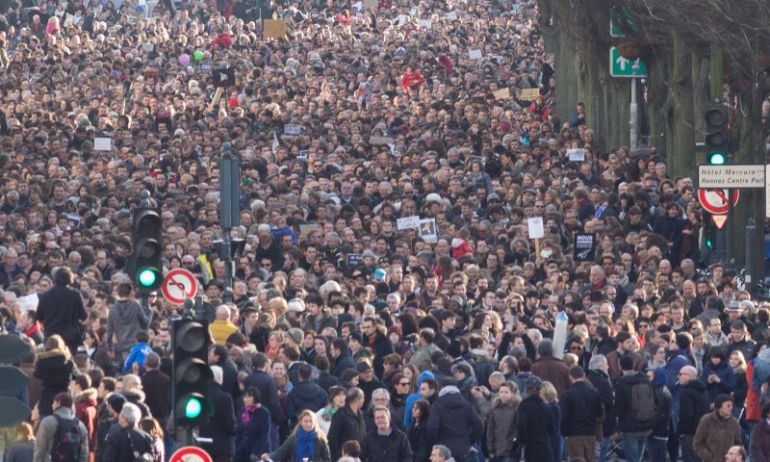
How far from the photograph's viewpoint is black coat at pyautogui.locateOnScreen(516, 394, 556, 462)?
77.4ft

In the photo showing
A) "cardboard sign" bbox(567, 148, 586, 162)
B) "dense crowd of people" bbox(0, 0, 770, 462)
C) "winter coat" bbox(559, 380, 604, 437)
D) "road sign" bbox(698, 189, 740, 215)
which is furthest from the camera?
"cardboard sign" bbox(567, 148, 586, 162)

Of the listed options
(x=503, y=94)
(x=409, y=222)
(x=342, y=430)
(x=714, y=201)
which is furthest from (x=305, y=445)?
(x=503, y=94)

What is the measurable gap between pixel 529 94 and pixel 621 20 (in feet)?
27.6

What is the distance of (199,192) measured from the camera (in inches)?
1500

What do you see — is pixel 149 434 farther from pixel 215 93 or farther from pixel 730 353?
pixel 215 93

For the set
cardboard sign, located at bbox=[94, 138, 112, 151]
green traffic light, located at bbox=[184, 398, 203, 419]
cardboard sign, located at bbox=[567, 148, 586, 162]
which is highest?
cardboard sign, located at bbox=[94, 138, 112, 151]

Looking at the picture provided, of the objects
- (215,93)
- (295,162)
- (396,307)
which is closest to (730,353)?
(396,307)

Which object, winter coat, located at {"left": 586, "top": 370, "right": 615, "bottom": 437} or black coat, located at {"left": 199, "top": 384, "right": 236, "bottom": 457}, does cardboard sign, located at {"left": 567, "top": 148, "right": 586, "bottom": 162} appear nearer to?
winter coat, located at {"left": 586, "top": 370, "right": 615, "bottom": 437}

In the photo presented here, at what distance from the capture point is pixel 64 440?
21812 millimetres

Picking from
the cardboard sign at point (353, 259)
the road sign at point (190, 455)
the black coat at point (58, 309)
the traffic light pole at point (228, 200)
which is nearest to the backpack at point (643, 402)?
the traffic light pole at point (228, 200)

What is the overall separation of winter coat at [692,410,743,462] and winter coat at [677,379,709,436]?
968mm

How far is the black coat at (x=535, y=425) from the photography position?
23578mm

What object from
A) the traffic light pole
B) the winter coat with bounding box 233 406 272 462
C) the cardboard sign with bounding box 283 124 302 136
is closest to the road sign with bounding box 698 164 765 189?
the traffic light pole

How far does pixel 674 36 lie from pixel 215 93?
13.9m
